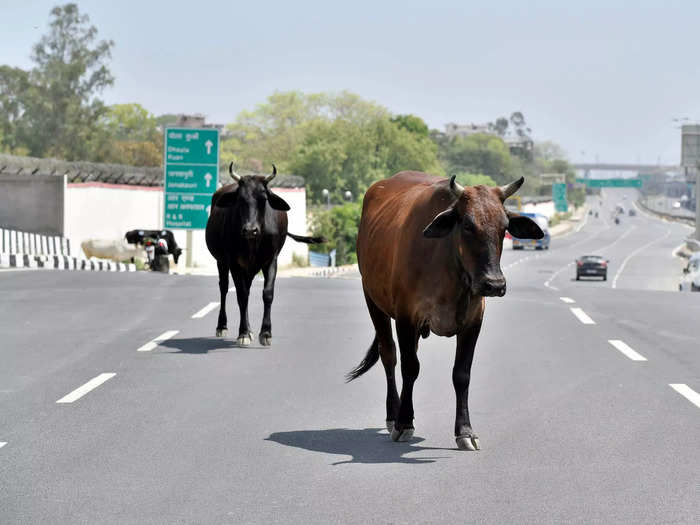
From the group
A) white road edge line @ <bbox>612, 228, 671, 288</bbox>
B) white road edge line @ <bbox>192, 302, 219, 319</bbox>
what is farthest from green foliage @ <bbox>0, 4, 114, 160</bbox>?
white road edge line @ <bbox>192, 302, 219, 319</bbox>

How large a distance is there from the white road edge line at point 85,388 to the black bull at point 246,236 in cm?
298

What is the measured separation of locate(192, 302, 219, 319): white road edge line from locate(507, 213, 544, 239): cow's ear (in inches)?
396

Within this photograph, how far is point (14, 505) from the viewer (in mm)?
6195

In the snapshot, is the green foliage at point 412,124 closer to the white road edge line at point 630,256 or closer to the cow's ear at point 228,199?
the white road edge line at point 630,256

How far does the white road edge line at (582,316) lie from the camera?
17109mm

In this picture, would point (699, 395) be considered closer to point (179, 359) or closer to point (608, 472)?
point (608, 472)

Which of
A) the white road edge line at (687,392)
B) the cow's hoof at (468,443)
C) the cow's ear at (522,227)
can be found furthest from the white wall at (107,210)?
the cow's hoof at (468,443)

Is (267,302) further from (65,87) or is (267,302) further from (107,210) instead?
(65,87)

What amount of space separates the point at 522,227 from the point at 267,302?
6761mm

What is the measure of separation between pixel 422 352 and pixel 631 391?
3459mm

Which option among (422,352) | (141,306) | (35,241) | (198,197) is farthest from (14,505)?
(35,241)

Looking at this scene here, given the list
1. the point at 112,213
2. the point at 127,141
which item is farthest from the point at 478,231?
the point at 127,141

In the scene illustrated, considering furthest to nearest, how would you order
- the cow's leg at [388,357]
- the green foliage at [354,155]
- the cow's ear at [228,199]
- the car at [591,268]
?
the green foliage at [354,155], the car at [591,268], the cow's ear at [228,199], the cow's leg at [388,357]

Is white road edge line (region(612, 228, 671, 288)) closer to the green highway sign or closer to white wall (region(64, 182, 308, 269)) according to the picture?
the green highway sign
